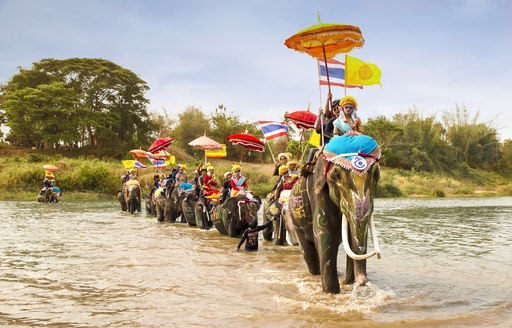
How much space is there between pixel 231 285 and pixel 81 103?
1921 inches

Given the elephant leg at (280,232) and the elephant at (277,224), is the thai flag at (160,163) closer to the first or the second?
the elephant at (277,224)

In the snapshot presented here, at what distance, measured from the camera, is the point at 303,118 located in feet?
35.5

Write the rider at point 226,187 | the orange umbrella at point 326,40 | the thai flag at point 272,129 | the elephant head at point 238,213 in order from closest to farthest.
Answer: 1. the orange umbrella at point 326,40
2. the elephant head at point 238,213
3. the rider at point 226,187
4. the thai flag at point 272,129

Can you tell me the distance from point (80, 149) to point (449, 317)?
5476cm

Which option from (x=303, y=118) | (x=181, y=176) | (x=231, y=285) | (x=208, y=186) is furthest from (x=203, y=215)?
(x=231, y=285)

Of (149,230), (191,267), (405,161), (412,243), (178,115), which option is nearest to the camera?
(191,267)

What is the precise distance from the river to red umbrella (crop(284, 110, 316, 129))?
2.89 m

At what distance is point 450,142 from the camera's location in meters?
70.2

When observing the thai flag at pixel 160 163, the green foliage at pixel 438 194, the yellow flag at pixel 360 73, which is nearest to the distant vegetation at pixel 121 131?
the green foliage at pixel 438 194

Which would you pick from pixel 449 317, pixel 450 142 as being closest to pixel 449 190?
pixel 450 142

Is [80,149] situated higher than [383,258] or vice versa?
[80,149]

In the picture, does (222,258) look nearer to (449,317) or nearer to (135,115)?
(449,317)

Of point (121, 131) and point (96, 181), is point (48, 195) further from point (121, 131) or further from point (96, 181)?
point (121, 131)

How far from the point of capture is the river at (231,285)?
581 cm
